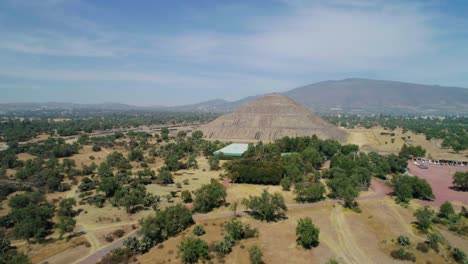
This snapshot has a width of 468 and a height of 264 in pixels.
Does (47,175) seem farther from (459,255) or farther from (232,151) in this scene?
(459,255)

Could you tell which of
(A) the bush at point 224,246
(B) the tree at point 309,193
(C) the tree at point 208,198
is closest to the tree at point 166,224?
(C) the tree at point 208,198

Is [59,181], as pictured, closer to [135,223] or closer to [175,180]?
[175,180]

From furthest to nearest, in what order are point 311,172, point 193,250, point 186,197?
point 311,172 → point 186,197 → point 193,250

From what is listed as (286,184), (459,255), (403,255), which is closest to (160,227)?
(286,184)

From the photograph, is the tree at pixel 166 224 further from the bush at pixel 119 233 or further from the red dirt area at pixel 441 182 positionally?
the red dirt area at pixel 441 182

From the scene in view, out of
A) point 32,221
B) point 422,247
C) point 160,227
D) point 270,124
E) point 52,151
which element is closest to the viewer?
point 422,247

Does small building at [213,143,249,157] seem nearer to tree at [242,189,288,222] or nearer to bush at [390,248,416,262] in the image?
tree at [242,189,288,222]

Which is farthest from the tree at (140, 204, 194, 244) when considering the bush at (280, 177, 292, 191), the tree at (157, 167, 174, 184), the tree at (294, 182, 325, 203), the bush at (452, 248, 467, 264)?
the bush at (452, 248, 467, 264)
